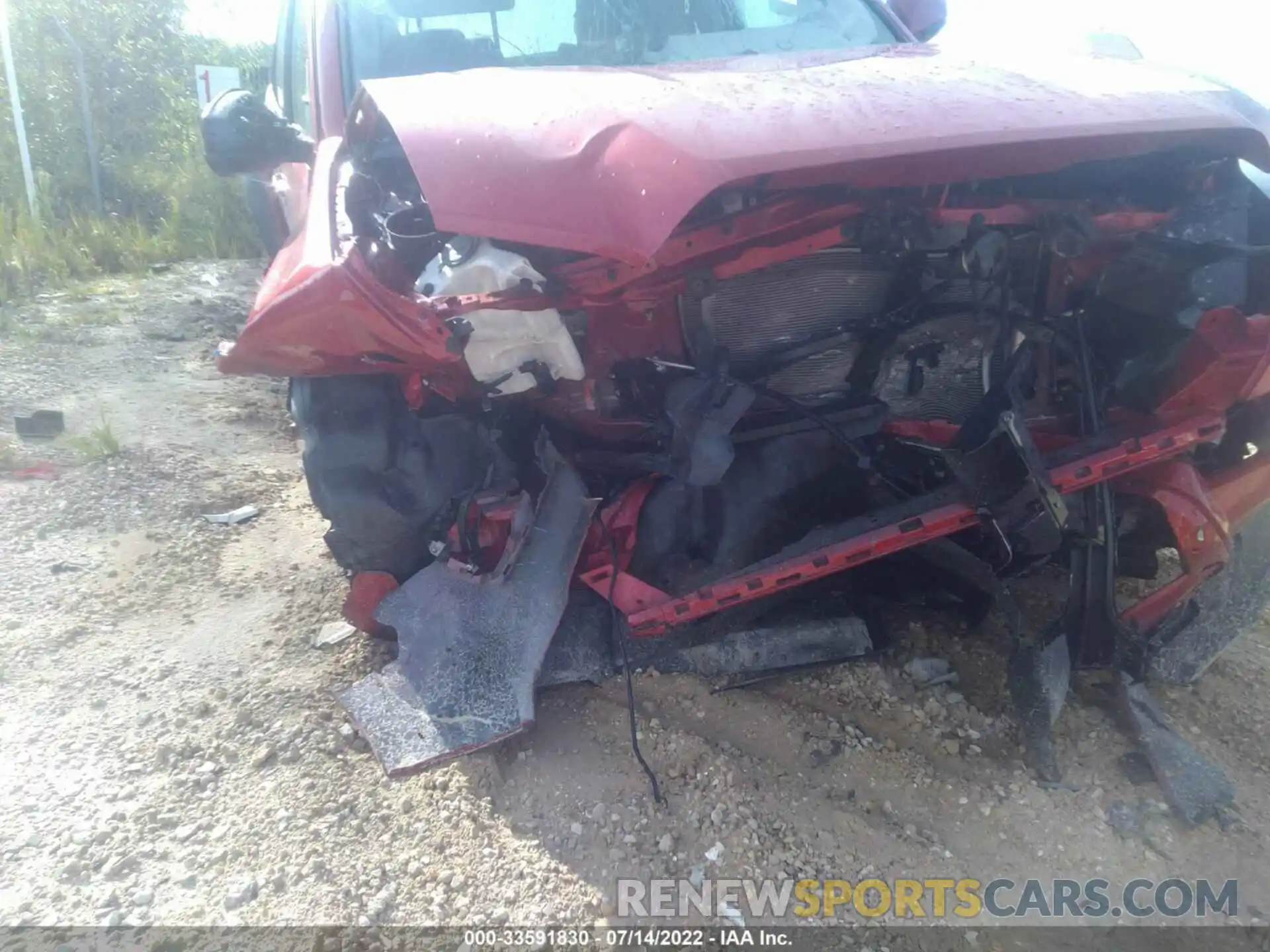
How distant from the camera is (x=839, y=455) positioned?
2.64 m

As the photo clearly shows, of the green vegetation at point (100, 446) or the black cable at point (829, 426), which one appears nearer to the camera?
the black cable at point (829, 426)

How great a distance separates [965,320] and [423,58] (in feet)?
6.17

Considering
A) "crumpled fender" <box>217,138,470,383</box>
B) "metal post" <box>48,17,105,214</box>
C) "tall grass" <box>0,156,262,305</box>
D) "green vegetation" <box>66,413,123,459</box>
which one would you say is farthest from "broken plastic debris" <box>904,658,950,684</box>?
"metal post" <box>48,17,105,214</box>

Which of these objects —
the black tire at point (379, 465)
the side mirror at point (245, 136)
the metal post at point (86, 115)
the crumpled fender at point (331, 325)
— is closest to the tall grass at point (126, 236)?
the metal post at point (86, 115)

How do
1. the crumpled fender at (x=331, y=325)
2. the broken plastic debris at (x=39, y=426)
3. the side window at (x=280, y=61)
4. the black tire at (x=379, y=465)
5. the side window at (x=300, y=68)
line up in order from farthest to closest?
the broken plastic debris at (x=39, y=426), the side window at (x=280, y=61), the side window at (x=300, y=68), the black tire at (x=379, y=465), the crumpled fender at (x=331, y=325)

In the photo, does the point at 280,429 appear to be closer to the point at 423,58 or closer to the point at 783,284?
the point at 423,58

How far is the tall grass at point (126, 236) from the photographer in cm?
686

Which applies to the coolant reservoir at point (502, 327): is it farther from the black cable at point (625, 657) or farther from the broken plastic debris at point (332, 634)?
the broken plastic debris at point (332, 634)

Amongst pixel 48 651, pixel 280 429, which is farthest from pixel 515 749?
pixel 280 429

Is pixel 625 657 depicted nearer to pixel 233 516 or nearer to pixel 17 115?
pixel 233 516

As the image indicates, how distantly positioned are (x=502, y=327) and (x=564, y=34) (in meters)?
1.53

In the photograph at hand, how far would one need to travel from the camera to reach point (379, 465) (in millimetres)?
2436

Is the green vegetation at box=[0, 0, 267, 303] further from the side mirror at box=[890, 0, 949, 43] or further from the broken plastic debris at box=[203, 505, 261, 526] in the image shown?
the side mirror at box=[890, 0, 949, 43]

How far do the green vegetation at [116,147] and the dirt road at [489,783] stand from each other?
18.4 feet
